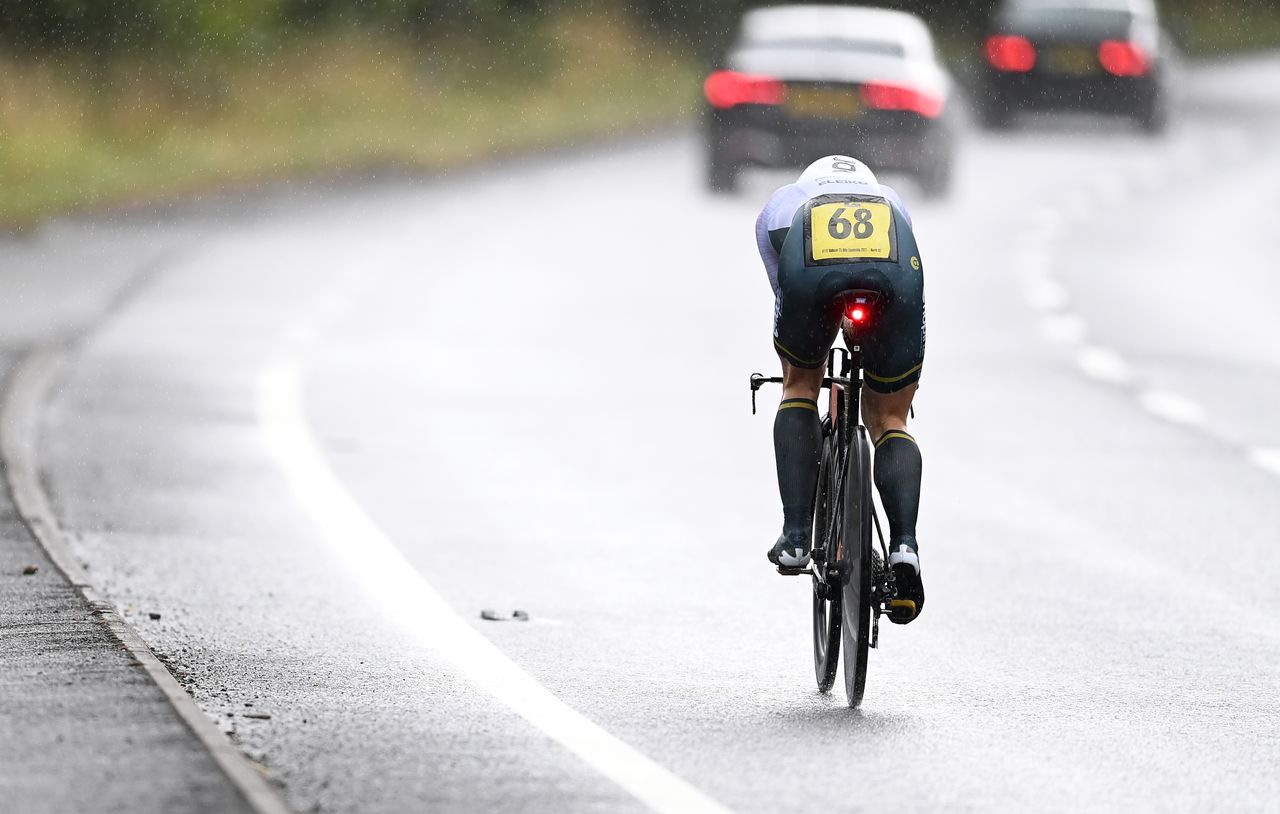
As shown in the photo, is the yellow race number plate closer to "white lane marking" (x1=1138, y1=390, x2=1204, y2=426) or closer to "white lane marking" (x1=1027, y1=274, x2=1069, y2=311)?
"white lane marking" (x1=1138, y1=390, x2=1204, y2=426)

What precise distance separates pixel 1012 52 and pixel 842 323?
28.8m

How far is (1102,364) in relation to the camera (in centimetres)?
1827

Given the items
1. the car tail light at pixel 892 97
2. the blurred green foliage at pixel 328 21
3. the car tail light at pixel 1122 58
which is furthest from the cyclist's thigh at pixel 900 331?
the car tail light at pixel 1122 58

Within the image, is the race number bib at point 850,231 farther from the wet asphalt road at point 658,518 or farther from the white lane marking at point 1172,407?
the white lane marking at point 1172,407

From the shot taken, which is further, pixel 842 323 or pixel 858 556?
pixel 842 323

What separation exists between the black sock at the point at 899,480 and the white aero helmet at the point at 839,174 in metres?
0.67

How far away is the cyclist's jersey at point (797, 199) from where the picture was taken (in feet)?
26.0

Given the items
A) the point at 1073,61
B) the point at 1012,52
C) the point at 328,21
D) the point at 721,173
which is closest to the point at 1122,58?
the point at 1073,61

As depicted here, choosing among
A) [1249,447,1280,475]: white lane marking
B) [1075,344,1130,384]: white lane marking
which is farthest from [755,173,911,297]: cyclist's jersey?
[1075,344,1130,384]: white lane marking

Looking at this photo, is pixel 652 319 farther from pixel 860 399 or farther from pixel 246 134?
pixel 246 134

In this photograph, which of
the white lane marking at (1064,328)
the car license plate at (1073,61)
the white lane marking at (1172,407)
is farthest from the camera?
the car license plate at (1073,61)

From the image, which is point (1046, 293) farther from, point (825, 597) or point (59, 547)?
point (825, 597)

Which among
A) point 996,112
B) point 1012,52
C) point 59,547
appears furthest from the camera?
point 996,112

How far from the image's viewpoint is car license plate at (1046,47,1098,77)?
3584 cm
